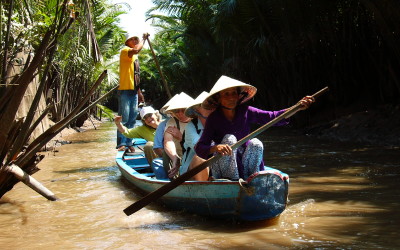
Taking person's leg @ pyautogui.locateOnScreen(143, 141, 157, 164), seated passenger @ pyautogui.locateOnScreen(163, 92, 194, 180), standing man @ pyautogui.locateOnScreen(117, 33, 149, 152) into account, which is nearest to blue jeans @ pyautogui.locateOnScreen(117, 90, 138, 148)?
standing man @ pyautogui.locateOnScreen(117, 33, 149, 152)

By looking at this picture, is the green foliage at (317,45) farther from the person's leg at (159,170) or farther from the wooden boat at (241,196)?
the wooden boat at (241,196)

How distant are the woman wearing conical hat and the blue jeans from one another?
14.0ft

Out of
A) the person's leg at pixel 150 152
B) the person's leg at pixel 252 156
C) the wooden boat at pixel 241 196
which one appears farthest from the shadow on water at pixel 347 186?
the person's leg at pixel 150 152

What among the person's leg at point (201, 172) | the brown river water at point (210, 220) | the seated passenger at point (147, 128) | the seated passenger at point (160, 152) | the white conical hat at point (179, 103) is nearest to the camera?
the brown river water at point (210, 220)

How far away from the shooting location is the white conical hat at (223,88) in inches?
187

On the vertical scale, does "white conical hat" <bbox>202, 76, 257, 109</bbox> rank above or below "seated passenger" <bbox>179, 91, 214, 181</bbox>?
above

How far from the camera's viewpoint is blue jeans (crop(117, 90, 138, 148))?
356 inches

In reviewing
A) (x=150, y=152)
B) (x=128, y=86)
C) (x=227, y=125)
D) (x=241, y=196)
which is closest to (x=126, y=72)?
(x=128, y=86)

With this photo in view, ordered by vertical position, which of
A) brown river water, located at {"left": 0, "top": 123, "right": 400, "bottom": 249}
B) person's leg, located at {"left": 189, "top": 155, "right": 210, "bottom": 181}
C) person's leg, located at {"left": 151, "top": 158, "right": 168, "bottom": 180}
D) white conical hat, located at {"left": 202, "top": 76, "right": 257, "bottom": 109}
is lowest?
brown river water, located at {"left": 0, "top": 123, "right": 400, "bottom": 249}

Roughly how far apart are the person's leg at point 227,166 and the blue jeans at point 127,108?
4.18 m

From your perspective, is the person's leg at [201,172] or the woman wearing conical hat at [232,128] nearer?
the woman wearing conical hat at [232,128]

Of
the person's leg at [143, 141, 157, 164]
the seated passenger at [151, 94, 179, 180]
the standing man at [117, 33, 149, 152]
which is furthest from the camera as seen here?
the standing man at [117, 33, 149, 152]

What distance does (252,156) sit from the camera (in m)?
4.88

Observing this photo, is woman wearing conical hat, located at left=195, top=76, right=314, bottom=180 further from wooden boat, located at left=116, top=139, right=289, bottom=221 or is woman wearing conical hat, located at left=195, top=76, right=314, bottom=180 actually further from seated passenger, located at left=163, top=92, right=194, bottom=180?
seated passenger, located at left=163, top=92, right=194, bottom=180
